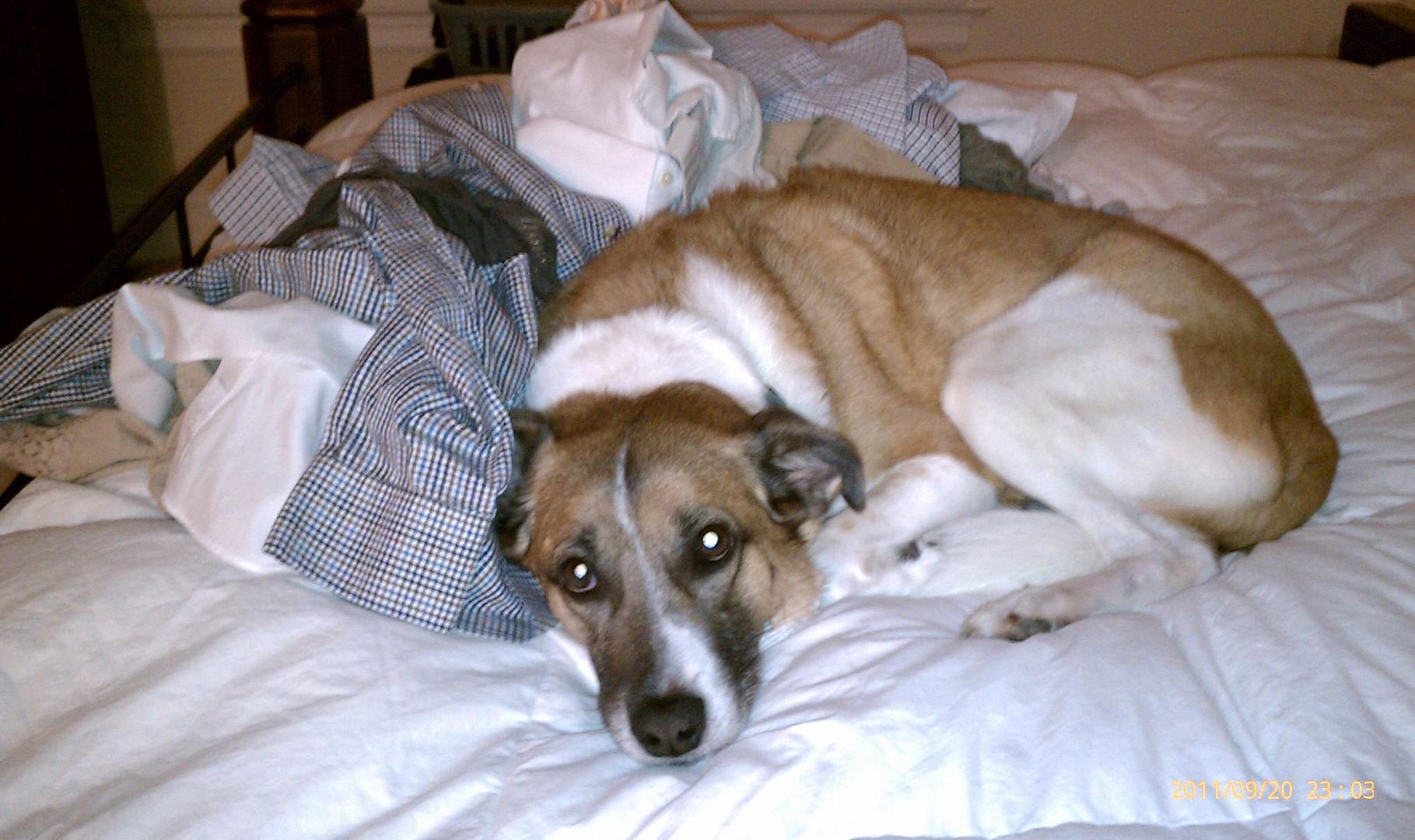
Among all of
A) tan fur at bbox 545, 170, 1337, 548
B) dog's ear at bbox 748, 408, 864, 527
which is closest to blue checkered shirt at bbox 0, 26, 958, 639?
tan fur at bbox 545, 170, 1337, 548

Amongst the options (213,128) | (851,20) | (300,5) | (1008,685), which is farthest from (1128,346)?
(213,128)

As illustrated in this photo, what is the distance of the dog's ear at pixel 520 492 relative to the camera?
2020mm

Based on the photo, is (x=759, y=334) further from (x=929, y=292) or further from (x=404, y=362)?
(x=404, y=362)

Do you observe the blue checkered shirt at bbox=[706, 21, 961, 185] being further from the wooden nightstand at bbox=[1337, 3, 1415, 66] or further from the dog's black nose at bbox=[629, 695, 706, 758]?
the wooden nightstand at bbox=[1337, 3, 1415, 66]

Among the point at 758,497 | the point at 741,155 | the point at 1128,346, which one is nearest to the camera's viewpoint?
the point at 758,497

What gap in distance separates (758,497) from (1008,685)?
657mm

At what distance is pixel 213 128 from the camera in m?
5.41

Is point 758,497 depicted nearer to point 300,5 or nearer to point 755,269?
point 755,269

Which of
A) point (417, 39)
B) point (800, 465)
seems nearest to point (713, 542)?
point (800, 465)

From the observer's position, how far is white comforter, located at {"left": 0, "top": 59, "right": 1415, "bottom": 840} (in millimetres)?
1453

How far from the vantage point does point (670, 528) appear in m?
1.93

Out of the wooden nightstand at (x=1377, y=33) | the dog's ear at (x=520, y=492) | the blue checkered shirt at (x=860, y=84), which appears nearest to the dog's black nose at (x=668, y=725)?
the dog's ear at (x=520, y=492)
